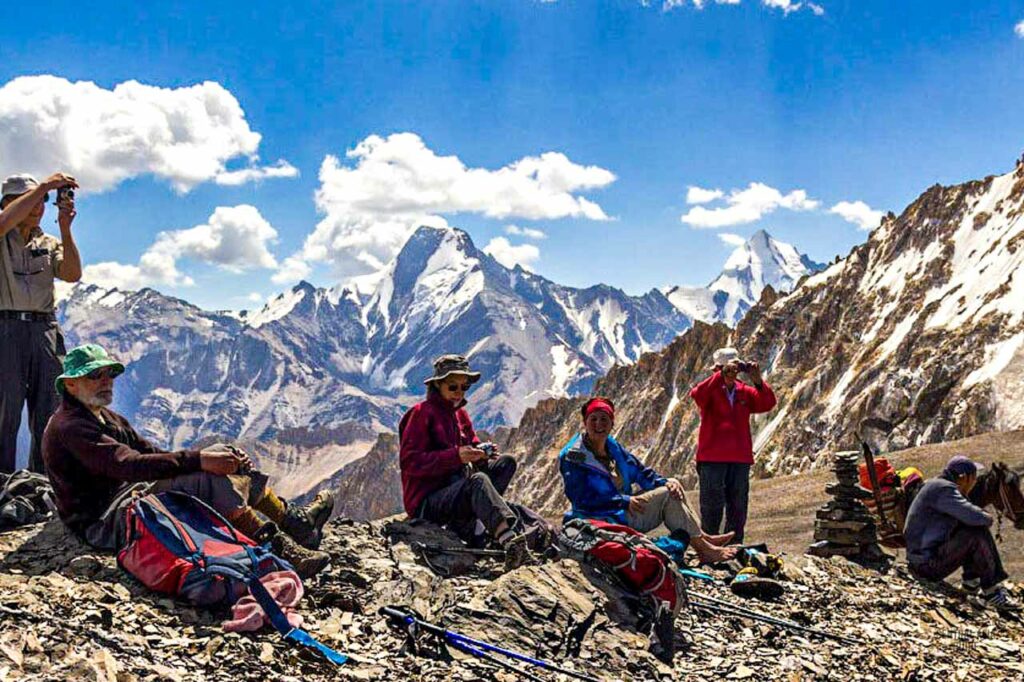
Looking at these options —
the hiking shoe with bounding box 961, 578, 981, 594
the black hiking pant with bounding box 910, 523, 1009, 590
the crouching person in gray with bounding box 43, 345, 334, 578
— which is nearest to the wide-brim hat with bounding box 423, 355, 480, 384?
the crouching person in gray with bounding box 43, 345, 334, 578

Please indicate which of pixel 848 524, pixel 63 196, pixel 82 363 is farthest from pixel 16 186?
pixel 848 524

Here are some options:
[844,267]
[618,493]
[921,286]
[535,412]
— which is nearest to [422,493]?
[618,493]

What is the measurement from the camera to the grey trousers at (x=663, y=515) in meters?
10.4

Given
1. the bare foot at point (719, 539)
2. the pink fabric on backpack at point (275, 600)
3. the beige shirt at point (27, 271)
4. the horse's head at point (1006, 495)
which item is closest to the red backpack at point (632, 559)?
the bare foot at point (719, 539)

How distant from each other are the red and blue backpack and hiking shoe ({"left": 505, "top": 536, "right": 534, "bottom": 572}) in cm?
256

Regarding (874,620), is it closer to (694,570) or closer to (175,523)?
(694,570)

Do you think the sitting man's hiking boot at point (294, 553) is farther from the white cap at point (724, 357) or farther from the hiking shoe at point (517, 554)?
the white cap at point (724, 357)

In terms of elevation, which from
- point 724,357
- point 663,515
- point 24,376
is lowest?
point 663,515

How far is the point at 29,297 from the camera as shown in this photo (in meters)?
10.3

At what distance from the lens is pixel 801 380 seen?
65.8m

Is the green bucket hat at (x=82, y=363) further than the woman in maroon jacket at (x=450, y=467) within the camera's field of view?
No

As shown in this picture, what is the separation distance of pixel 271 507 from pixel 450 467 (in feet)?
7.00

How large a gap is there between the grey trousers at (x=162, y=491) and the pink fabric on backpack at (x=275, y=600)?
1.00 metres

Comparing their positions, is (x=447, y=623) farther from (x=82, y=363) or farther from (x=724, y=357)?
(x=724, y=357)
